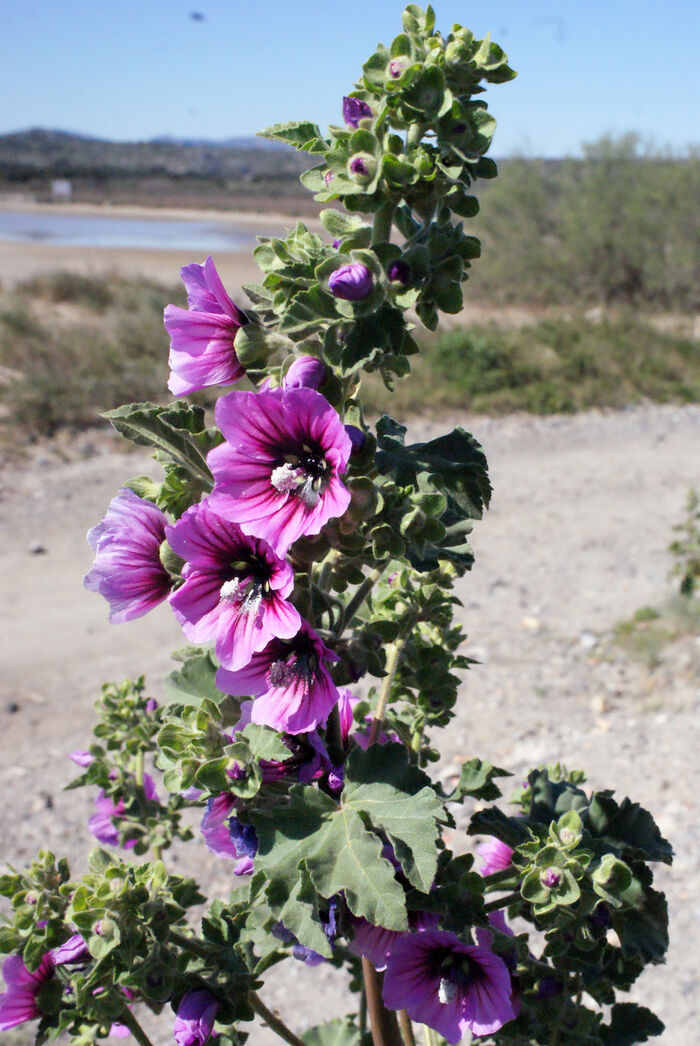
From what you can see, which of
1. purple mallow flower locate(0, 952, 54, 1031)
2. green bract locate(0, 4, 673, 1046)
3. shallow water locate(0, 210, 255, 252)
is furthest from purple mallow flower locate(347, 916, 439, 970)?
shallow water locate(0, 210, 255, 252)

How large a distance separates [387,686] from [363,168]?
0.78 metres

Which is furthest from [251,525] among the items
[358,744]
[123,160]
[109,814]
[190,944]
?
[123,160]

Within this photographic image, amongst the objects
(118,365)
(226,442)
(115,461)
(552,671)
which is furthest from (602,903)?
(118,365)

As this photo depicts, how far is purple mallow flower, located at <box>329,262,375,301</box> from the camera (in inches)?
40.8

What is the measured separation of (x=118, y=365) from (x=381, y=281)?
32.6 ft

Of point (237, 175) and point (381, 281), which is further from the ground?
point (237, 175)

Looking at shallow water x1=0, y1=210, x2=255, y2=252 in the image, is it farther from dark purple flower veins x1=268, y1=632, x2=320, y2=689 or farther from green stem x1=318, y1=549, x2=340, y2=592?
dark purple flower veins x1=268, y1=632, x2=320, y2=689

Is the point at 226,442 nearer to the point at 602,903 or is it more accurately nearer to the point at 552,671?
the point at 602,903

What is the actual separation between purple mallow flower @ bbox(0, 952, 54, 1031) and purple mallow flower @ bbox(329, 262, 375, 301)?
3.52 ft

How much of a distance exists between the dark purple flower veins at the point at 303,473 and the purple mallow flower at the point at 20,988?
2.78ft

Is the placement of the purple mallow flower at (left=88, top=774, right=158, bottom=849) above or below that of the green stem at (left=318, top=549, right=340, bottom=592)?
below

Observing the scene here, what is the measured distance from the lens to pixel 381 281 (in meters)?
1.06

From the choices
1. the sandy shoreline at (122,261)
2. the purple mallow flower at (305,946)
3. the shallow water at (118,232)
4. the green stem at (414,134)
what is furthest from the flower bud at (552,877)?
the shallow water at (118,232)

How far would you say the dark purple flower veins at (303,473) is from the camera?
1075mm
